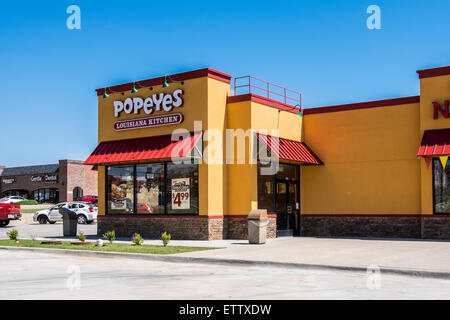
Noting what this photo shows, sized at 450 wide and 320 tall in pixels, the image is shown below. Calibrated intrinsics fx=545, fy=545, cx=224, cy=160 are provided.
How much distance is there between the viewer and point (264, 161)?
2269 centimetres

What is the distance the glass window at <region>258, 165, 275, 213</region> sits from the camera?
2244cm

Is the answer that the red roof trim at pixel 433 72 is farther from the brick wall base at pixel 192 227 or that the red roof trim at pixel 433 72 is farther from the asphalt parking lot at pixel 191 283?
the asphalt parking lot at pixel 191 283

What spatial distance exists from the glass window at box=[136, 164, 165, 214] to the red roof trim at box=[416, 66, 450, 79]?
11201 millimetres

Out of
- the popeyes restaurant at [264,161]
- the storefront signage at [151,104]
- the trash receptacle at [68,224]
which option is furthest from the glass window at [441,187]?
the trash receptacle at [68,224]

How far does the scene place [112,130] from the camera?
81.3ft

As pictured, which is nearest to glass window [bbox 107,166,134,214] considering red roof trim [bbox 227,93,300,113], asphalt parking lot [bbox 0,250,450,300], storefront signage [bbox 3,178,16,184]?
red roof trim [bbox 227,93,300,113]

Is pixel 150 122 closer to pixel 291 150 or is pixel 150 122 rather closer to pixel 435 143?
pixel 291 150

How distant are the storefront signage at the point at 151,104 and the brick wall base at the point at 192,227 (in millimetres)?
4616

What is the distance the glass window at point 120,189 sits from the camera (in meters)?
24.2

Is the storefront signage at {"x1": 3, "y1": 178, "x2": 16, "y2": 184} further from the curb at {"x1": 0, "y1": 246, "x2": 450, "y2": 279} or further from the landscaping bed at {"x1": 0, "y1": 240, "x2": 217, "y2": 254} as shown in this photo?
the curb at {"x1": 0, "y1": 246, "x2": 450, "y2": 279}

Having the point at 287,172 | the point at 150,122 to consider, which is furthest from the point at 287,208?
the point at 150,122

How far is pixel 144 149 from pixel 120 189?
2.74 metres
